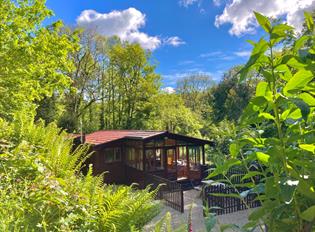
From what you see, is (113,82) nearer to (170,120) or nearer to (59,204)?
(170,120)

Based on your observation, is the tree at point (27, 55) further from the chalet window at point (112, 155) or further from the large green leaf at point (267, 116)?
the large green leaf at point (267, 116)

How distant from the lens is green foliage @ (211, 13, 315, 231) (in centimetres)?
54

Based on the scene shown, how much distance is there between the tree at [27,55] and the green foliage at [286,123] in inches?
331

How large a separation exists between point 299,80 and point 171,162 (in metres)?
12.7

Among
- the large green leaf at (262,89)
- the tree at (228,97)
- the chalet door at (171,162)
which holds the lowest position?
the chalet door at (171,162)

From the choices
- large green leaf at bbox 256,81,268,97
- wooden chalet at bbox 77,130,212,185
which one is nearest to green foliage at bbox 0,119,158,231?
large green leaf at bbox 256,81,268,97

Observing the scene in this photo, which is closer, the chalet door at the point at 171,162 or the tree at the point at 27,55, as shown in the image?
the tree at the point at 27,55

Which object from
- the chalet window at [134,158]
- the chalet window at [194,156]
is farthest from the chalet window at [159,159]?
the chalet window at [194,156]

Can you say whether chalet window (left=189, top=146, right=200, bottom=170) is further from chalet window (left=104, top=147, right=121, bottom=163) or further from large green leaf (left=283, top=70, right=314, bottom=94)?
large green leaf (left=283, top=70, right=314, bottom=94)

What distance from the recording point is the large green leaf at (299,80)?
0.54 metres

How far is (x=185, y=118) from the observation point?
75.8ft

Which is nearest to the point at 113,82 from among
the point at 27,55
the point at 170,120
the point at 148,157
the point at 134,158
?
the point at 170,120

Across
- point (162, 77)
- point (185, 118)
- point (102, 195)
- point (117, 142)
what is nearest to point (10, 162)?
point (102, 195)

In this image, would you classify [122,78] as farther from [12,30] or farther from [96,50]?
[12,30]
